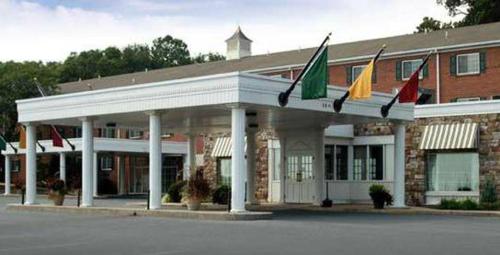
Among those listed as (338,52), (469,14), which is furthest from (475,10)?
(338,52)

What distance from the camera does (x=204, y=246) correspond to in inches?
642

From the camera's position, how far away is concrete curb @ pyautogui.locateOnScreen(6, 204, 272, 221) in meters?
24.9

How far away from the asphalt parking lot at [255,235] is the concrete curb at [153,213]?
0.88 meters

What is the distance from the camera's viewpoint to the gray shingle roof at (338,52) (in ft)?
153

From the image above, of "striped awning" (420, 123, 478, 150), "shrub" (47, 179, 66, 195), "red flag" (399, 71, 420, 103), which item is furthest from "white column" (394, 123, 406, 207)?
"shrub" (47, 179, 66, 195)

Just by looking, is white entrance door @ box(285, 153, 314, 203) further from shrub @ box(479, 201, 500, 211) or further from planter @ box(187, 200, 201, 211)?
planter @ box(187, 200, 201, 211)

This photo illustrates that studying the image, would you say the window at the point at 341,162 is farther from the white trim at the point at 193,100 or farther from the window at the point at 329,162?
the white trim at the point at 193,100

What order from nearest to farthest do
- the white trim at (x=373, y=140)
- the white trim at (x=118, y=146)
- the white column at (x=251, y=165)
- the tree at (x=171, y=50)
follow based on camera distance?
1. the white column at (x=251, y=165)
2. the white trim at (x=373, y=140)
3. the white trim at (x=118, y=146)
4. the tree at (x=171, y=50)

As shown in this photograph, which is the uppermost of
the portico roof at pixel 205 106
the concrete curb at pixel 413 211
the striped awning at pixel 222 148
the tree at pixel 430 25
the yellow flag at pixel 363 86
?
the tree at pixel 430 25

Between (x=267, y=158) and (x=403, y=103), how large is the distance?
9169 millimetres

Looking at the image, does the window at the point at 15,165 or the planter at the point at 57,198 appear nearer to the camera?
the planter at the point at 57,198

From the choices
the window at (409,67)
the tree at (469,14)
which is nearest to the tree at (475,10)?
the tree at (469,14)

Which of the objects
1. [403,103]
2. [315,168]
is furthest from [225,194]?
[403,103]

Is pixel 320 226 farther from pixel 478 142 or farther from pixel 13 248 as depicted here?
pixel 478 142
